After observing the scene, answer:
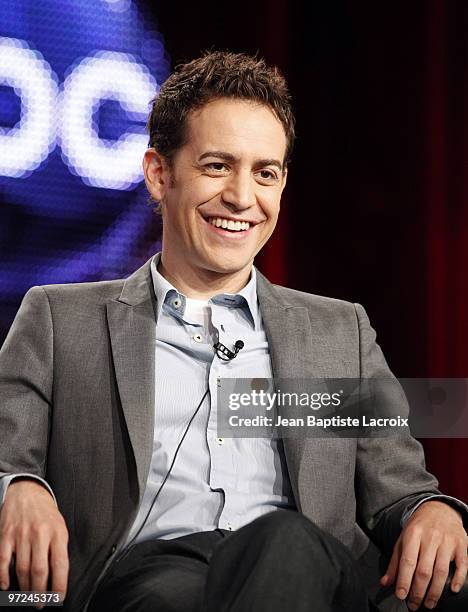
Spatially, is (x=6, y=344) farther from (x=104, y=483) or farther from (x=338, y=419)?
(x=338, y=419)

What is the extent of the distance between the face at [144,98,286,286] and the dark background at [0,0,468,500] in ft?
3.01

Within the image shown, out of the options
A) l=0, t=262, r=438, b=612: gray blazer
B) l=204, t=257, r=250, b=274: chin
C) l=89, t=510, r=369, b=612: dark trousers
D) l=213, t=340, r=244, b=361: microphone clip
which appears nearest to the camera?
l=89, t=510, r=369, b=612: dark trousers

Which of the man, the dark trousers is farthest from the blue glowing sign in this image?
the dark trousers

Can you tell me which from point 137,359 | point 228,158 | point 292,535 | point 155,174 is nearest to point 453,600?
point 292,535

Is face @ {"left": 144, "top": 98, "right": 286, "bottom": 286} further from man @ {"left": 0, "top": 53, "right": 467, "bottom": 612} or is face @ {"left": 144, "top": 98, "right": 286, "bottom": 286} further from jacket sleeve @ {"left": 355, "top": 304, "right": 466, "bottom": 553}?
jacket sleeve @ {"left": 355, "top": 304, "right": 466, "bottom": 553}

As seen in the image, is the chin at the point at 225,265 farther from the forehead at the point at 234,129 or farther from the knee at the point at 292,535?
the knee at the point at 292,535

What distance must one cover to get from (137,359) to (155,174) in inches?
18.5

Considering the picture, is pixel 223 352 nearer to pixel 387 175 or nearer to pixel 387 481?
pixel 387 481

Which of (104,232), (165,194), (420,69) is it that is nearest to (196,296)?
(165,194)

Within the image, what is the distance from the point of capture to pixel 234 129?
1905 mm

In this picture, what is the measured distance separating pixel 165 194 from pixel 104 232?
70 cm

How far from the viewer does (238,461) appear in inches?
69.9

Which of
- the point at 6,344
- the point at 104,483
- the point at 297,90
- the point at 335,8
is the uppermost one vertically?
the point at 335,8

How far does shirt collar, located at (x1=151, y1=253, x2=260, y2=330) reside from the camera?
192 centimetres
